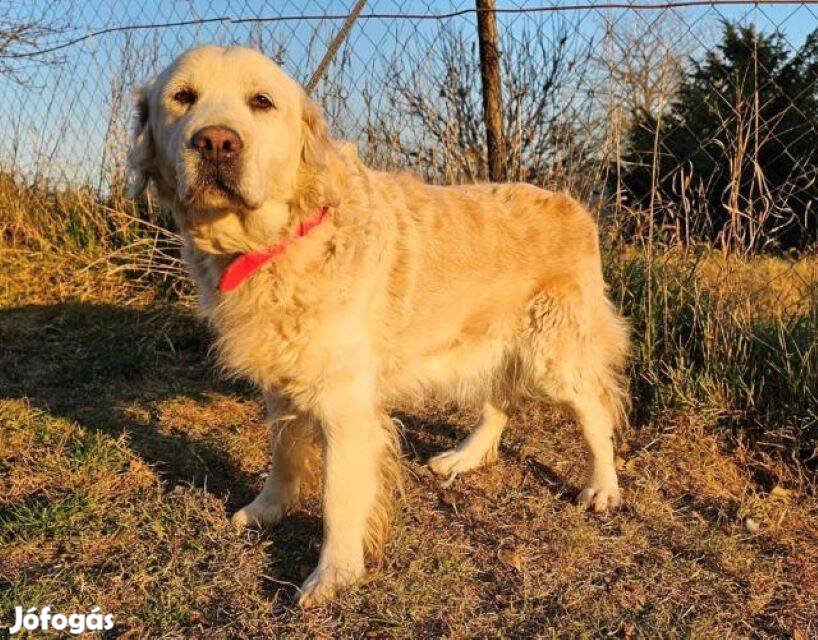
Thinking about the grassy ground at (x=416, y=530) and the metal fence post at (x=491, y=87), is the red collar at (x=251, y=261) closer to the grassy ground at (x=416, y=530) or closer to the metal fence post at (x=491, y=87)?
the grassy ground at (x=416, y=530)

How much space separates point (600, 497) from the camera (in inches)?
120

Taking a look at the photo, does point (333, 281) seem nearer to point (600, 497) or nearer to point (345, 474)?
point (345, 474)

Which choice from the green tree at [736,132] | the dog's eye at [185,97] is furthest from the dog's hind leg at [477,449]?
the dog's eye at [185,97]

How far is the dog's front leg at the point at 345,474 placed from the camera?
240cm

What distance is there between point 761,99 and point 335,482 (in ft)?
11.7

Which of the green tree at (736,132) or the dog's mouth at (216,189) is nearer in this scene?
the dog's mouth at (216,189)

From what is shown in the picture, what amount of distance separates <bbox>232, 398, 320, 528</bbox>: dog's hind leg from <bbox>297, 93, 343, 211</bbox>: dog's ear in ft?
2.65

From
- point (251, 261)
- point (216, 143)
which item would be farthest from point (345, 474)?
point (216, 143)

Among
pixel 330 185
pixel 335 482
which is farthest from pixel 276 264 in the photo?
pixel 335 482

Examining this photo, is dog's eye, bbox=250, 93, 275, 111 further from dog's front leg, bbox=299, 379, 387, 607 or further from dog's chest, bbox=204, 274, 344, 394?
dog's front leg, bbox=299, 379, 387, 607

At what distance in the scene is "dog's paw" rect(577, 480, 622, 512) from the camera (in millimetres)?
3041

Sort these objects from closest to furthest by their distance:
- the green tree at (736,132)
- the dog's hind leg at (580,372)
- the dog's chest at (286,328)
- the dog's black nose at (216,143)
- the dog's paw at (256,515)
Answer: the dog's black nose at (216,143), the dog's chest at (286,328), the dog's paw at (256,515), the dog's hind leg at (580,372), the green tree at (736,132)

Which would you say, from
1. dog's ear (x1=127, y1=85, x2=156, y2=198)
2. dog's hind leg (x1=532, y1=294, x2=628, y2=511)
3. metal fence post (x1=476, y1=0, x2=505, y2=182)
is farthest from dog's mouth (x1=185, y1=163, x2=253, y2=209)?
metal fence post (x1=476, y1=0, x2=505, y2=182)

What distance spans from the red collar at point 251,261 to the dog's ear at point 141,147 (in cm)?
44
